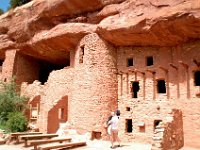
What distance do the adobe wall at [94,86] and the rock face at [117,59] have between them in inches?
2.0

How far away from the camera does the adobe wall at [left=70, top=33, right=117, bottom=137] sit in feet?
50.1

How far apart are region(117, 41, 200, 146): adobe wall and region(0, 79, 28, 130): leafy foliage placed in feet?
24.5

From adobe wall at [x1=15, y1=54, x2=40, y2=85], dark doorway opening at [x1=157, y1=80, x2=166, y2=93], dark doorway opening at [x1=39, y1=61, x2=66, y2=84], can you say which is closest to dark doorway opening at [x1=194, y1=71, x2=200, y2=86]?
dark doorway opening at [x1=157, y1=80, x2=166, y2=93]

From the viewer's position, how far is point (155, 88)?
14.9 m

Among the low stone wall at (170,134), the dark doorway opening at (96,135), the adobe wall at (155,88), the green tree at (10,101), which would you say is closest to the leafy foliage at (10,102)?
the green tree at (10,101)

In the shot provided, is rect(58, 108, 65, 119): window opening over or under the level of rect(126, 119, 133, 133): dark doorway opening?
over

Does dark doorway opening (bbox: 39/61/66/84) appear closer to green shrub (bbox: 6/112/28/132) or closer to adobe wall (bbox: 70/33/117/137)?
green shrub (bbox: 6/112/28/132)

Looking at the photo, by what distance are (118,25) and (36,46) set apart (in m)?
7.06

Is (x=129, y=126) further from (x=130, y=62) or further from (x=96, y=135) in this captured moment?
(x=130, y=62)

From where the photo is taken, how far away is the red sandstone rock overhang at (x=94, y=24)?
13.1 metres

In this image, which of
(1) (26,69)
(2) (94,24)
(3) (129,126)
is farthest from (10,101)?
(3) (129,126)

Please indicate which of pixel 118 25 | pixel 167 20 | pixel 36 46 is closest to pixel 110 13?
pixel 118 25

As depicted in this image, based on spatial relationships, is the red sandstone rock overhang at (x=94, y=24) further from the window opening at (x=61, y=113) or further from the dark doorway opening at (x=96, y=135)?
the dark doorway opening at (x=96, y=135)

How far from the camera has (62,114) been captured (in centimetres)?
1792
